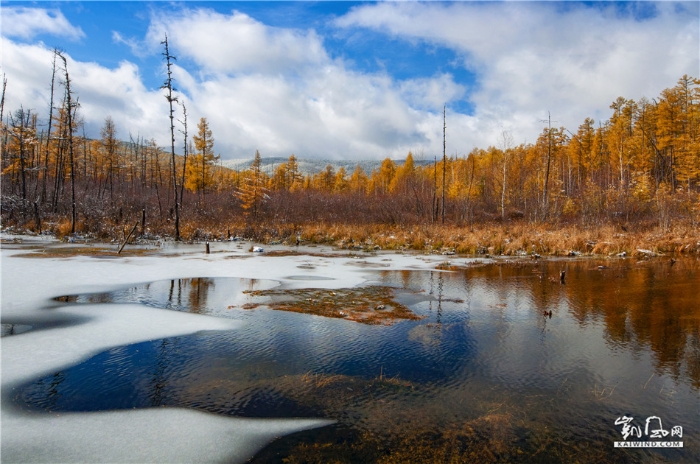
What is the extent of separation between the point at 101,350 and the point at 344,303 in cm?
487

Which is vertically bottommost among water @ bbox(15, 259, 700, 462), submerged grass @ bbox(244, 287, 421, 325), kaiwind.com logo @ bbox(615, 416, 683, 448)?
kaiwind.com logo @ bbox(615, 416, 683, 448)

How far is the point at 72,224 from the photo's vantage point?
23312 millimetres

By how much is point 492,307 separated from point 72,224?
82.3ft

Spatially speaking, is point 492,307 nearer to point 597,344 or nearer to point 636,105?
point 597,344

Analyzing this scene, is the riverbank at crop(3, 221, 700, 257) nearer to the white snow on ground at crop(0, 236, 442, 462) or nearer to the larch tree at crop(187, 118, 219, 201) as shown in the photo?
the white snow on ground at crop(0, 236, 442, 462)

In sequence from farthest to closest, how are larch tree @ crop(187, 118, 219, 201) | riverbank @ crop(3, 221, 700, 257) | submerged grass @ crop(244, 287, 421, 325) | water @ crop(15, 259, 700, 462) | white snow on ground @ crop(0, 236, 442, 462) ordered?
larch tree @ crop(187, 118, 219, 201)
riverbank @ crop(3, 221, 700, 257)
submerged grass @ crop(244, 287, 421, 325)
water @ crop(15, 259, 700, 462)
white snow on ground @ crop(0, 236, 442, 462)

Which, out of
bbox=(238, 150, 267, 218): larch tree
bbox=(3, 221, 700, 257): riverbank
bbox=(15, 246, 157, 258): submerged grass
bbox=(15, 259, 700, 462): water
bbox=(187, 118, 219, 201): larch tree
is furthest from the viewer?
bbox=(187, 118, 219, 201): larch tree

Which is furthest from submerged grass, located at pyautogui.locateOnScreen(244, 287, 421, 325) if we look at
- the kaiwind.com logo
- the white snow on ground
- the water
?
the kaiwind.com logo

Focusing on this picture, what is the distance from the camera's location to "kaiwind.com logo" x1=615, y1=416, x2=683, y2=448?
3869 millimetres

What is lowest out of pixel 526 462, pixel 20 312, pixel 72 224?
pixel 526 462

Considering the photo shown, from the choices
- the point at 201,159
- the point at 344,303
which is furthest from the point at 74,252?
the point at 201,159

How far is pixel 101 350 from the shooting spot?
19.6 ft

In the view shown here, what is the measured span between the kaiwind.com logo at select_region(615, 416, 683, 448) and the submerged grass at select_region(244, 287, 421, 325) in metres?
4.20

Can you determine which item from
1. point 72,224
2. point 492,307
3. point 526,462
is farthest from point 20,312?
point 72,224
